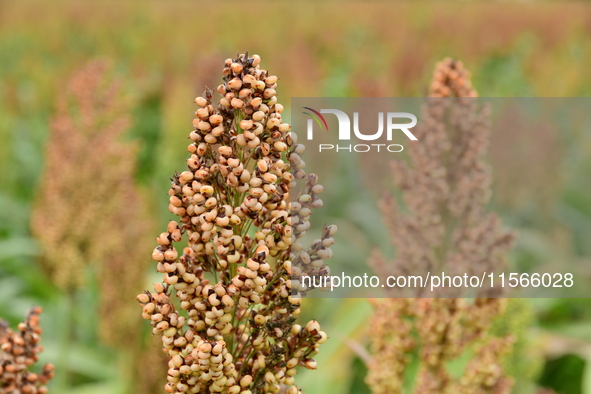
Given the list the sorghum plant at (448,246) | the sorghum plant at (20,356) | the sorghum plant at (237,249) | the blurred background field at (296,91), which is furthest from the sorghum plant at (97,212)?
the sorghum plant at (237,249)

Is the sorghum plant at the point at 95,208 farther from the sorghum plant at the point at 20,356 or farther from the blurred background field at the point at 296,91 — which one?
the sorghum plant at the point at 20,356

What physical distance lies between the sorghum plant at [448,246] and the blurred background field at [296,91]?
20 centimetres

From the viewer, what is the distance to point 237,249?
1.32 metres

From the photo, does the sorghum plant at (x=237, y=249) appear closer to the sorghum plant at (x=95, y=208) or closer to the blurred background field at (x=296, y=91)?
the blurred background field at (x=296, y=91)

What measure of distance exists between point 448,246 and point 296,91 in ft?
23.0

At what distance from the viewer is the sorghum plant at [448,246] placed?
2.14 m

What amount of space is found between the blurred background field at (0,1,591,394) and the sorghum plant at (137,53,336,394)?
0.74 metres

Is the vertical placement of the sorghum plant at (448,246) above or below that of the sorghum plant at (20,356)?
above

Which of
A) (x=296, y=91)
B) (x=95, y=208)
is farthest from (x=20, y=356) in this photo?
(x=296, y=91)

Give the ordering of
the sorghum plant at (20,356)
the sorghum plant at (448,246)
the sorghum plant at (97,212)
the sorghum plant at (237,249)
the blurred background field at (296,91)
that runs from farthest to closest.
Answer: the blurred background field at (296,91) < the sorghum plant at (97,212) < the sorghum plant at (448,246) < the sorghum plant at (20,356) < the sorghum plant at (237,249)

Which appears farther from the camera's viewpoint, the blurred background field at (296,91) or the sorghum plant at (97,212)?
the blurred background field at (296,91)

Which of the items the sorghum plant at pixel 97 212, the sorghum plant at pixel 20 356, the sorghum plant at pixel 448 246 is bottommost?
the sorghum plant at pixel 20 356

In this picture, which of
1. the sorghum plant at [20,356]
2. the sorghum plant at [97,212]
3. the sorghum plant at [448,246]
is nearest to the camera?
the sorghum plant at [20,356]

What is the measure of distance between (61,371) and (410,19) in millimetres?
20490
